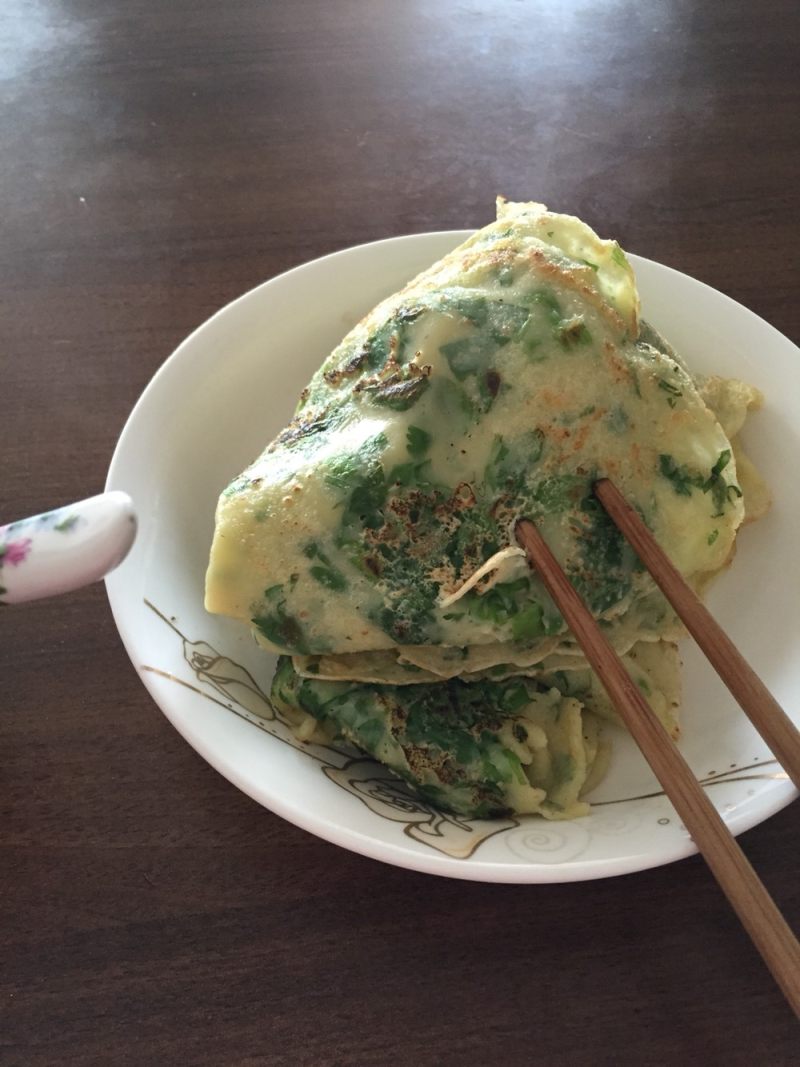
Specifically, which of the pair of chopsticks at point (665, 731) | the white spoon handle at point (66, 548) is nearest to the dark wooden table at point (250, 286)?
the pair of chopsticks at point (665, 731)

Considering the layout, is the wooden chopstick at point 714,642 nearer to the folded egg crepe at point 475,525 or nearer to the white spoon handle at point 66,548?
the folded egg crepe at point 475,525

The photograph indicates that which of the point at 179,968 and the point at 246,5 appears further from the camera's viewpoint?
Answer: the point at 246,5

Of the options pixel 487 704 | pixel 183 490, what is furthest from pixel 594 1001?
pixel 183 490

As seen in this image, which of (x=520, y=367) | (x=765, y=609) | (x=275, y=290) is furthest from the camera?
(x=275, y=290)

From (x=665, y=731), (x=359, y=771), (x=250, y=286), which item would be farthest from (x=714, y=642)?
(x=250, y=286)

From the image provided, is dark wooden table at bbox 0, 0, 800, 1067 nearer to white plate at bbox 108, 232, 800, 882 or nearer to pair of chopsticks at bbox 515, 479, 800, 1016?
white plate at bbox 108, 232, 800, 882

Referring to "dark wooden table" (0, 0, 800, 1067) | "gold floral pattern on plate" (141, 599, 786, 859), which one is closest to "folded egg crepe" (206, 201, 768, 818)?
"gold floral pattern on plate" (141, 599, 786, 859)

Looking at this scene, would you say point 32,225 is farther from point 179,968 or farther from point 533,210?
point 179,968
